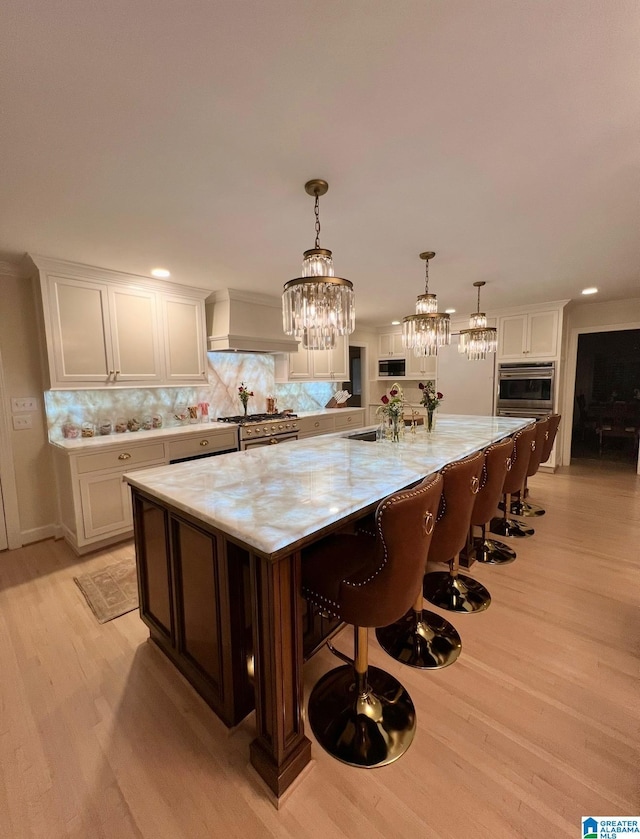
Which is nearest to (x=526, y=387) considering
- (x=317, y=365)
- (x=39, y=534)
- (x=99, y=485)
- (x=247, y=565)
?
(x=317, y=365)

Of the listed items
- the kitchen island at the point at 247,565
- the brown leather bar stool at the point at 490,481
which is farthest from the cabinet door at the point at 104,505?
the brown leather bar stool at the point at 490,481

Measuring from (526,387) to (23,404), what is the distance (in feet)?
19.8

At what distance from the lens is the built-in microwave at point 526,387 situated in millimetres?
4859

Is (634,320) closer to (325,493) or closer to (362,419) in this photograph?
(362,419)

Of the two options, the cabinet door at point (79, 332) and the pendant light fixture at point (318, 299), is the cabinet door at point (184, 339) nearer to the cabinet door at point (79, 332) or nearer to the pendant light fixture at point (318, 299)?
the cabinet door at point (79, 332)

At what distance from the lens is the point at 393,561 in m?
1.18

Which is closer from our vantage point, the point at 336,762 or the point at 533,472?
the point at 336,762

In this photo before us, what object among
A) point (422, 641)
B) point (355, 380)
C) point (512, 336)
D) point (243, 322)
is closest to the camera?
point (422, 641)

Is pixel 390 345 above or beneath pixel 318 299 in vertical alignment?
above

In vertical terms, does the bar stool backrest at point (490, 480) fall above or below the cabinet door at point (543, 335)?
below

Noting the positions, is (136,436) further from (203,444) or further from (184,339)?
(184,339)

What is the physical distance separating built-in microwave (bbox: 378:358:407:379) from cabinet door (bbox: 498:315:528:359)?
1.71 metres

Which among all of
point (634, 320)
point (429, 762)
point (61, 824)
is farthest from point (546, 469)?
point (61, 824)

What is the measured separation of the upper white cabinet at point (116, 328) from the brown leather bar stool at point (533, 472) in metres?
3.42
